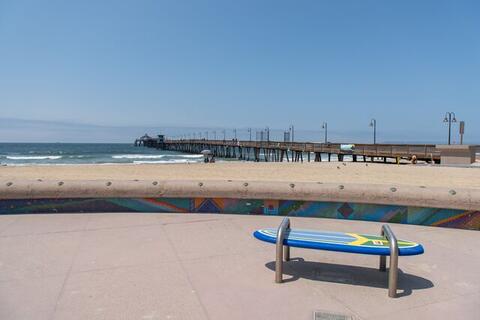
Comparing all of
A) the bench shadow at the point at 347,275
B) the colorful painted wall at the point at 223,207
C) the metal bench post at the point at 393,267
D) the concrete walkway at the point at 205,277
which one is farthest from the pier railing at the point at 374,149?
the metal bench post at the point at 393,267

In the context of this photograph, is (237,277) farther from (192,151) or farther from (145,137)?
(145,137)

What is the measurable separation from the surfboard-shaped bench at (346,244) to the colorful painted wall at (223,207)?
7.73 feet

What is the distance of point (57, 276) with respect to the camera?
3.41 metres

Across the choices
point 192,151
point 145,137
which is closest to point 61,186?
point 192,151

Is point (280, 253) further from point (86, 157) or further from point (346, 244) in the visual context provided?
point (86, 157)

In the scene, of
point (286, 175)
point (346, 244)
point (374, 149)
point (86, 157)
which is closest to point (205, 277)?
point (346, 244)

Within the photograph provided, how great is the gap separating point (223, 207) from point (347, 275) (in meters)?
2.76

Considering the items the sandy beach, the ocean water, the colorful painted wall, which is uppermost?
the colorful painted wall

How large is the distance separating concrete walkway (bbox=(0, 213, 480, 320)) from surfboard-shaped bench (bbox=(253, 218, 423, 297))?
25 cm

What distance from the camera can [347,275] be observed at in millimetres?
3570

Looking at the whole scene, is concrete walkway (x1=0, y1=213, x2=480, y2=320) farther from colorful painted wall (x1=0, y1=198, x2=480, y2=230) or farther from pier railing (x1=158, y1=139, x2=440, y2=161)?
pier railing (x1=158, y1=139, x2=440, y2=161)

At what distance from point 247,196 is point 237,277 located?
2.47 m

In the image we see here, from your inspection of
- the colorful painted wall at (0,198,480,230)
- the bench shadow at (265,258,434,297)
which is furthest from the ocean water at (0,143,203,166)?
the bench shadow at (265,258,434,297)

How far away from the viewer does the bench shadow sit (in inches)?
132
